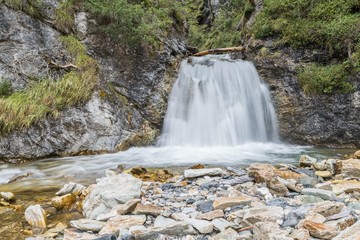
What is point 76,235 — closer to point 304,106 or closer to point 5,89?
point 5,89

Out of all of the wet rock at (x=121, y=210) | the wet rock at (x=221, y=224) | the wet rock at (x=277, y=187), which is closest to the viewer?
the wet rock at (x=221, y=224)

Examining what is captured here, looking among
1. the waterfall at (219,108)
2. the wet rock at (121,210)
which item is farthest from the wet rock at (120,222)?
the waterfall at (219,108)

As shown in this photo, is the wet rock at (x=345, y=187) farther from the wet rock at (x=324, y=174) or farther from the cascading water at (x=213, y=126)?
the cascading water at (x=213, y=126)

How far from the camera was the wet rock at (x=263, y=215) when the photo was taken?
2896 mm

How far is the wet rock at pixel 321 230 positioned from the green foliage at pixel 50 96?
7332 millimetres

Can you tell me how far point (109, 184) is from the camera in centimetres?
409

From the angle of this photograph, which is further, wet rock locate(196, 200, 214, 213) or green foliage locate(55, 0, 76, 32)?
green foliage locate(55, 0, 76, 32)

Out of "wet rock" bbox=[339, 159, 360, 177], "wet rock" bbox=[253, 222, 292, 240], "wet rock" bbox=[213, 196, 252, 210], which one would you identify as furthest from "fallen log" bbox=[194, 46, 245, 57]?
"wet rock" bbox=[253, 222, 292, 240]

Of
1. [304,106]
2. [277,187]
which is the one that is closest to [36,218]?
[277,187]

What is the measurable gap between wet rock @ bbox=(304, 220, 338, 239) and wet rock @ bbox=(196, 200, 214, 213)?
112 centimetres

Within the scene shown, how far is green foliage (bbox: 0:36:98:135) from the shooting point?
7813 millimetres

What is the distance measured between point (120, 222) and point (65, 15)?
29.6 ft

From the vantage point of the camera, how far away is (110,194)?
3803 millimetres

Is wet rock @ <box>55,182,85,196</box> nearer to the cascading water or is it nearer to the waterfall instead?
the cascading water
